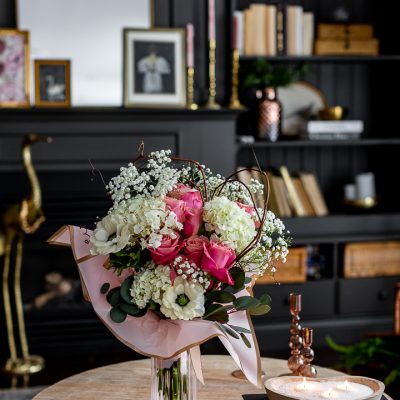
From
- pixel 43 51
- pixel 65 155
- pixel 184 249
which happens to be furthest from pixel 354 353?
pixel 43 51

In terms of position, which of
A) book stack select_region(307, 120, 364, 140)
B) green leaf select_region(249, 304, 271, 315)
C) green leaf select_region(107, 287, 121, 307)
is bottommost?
green leaf select_region(249, 304, 271, 315)

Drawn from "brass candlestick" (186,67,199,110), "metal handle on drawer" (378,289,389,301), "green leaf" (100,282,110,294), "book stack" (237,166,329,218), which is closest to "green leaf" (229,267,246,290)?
"green leaf" (100,282,110,294)

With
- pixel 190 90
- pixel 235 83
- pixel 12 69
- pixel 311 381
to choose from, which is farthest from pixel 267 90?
pixel 311 381

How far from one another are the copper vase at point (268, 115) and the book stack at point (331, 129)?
192mm

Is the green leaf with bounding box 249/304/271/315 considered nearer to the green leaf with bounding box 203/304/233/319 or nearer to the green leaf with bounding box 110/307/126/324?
the green leaf with bounding box 203/304/233/319

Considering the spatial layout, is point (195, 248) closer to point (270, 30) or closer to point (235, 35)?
point (235, 35)

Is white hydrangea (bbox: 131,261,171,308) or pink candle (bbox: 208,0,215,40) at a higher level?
pink candle (bbox: 208,0,215,40)

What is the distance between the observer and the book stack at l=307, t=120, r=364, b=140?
4371 mm

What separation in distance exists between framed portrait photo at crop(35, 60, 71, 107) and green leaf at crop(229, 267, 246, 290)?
8.52ft

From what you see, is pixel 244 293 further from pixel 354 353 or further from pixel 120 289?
pixel 354 353

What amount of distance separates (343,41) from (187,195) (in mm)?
3092

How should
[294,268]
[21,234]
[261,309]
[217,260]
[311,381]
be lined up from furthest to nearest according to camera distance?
[294,268], [21,234], [311,381], [261,309], [217,260]

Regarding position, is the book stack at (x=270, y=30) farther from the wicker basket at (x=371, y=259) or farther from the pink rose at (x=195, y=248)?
the pink rose at (x=195, y=248)

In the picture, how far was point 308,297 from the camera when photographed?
4.27m
